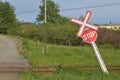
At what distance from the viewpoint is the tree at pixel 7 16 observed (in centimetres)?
8527

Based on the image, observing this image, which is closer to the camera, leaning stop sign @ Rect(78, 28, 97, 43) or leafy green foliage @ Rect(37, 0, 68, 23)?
leaning stop sign @ Rect(78, 28, 97, 43)

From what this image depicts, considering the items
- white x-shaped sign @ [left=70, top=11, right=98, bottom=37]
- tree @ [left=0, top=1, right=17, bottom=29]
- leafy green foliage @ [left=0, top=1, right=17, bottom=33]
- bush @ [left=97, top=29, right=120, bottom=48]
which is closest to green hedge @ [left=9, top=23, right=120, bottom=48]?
bush @ [left=97, top=29, right=120, bottom=48]

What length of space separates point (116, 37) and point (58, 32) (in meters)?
8.80

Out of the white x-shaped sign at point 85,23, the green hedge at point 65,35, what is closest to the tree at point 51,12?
the green hedge at point 65,35

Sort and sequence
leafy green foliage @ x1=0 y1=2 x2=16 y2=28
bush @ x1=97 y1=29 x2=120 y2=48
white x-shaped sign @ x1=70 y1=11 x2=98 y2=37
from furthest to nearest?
leafy green foliage @ x1=0 y1=2 x2=16 y2=28 < bush @ x1=97 y1=29 x2=120 y2=48 < white x-shaped sign @ x1=70 y1=11 x2=98 y2=37

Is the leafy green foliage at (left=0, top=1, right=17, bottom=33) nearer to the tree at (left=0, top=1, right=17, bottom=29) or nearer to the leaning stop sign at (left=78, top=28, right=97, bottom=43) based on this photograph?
the tree at (left=0, top=1, right=17, bottom=29)

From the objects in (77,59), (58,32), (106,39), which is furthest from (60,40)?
(77,59)

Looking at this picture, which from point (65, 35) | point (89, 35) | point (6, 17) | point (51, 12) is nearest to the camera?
point (89, 35)

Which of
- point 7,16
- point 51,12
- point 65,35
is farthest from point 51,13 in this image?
point 65,35

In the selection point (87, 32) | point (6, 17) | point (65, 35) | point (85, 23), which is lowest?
point (6, 17)

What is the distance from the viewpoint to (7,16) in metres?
85.6

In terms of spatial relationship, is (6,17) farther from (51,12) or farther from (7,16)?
(51,12)

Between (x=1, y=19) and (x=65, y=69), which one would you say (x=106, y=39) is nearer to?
(x=65, y=69)

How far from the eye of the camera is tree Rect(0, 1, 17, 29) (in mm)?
85269
